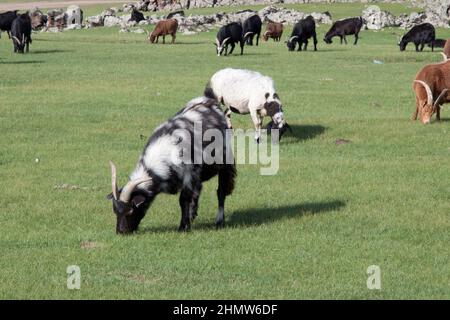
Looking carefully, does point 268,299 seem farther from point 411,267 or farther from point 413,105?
point 413,105

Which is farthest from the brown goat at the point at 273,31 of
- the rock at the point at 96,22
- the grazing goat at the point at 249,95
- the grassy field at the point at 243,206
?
the grazing goat at the point at 249,95

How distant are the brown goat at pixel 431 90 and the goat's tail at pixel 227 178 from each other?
9.12 metres

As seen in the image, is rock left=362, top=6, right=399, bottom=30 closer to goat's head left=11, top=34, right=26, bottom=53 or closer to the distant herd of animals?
goat's head left=11, top=34, right=26, bottom=53

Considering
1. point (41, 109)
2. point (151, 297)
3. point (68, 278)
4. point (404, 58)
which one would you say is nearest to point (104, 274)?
point (68, 278)

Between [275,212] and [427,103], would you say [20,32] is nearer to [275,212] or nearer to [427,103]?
[427,103]

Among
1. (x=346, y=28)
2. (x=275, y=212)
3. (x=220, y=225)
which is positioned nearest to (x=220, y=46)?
(x=346, y=28)

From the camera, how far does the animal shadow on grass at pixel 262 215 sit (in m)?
11.1

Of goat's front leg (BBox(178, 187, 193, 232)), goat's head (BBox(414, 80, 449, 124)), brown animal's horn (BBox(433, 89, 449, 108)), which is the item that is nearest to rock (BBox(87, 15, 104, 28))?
goat's head (BBox(414, 80, 449, 124))

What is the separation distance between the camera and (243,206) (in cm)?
1225

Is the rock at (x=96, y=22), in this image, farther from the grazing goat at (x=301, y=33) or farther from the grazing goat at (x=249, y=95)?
the grazing goat at (x=249, y=95)

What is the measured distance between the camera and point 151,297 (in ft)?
27.0

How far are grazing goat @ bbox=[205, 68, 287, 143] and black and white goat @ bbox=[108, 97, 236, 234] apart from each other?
640 cm

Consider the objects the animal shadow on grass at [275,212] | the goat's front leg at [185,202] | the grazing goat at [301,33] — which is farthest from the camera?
the grazing goat at [301,33]

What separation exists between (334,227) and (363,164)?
4.37 m
